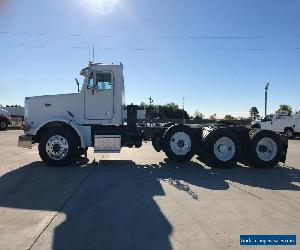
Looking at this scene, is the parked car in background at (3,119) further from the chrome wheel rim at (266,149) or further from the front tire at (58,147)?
the chrome wheel rim at (266,149)

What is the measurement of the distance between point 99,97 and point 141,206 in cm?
686

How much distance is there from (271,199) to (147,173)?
414 cm

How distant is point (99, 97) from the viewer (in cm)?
1404

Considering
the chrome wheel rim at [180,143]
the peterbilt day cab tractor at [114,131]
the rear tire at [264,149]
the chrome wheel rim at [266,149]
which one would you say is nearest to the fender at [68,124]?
the peterbilt day cab tractor at [114,131]

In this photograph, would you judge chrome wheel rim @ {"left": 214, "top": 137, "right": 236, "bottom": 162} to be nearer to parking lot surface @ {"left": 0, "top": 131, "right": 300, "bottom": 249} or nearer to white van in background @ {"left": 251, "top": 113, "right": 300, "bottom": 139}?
parking lot surface @ {"left": 0, "top": 131, "right": 300, "bottom": 249}

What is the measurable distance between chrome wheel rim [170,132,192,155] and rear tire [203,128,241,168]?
2.04ft

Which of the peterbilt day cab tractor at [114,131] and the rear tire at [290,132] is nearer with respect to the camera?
the peterbilt day cab tractor at [114,131]

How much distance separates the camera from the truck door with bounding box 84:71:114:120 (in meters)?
14.0

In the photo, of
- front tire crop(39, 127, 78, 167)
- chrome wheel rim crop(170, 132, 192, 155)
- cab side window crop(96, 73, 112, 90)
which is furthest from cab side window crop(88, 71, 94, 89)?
chrome wheel rim crop(170, 132, 192, 155)

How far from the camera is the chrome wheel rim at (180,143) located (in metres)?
14.2

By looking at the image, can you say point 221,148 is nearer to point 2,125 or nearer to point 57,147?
point 57,147

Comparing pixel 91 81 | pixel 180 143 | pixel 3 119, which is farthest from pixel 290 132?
pixel 3 119

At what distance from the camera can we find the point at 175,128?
14.3 meters

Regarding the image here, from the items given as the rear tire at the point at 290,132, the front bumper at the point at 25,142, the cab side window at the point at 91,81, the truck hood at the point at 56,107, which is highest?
the cab side window at the point at 91,81
